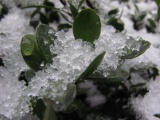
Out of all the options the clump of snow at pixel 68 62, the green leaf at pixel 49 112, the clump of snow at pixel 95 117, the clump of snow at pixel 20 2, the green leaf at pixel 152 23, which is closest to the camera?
the green leaf at pixel 49 112

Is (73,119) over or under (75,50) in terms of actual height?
under

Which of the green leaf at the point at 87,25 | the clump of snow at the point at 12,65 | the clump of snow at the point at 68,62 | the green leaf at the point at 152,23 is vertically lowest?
the green leaf at the point at 152,23

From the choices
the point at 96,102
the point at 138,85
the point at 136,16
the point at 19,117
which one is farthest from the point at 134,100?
the point at 136,16

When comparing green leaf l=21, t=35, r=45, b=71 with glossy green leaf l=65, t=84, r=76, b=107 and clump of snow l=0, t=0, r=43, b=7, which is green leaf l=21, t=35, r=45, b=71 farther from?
clump of snow l=0, t=0, r=43, b=7

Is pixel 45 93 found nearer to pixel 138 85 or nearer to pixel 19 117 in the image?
pixel 19 117

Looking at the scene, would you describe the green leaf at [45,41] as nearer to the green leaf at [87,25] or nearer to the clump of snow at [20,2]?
the green leaf at [87,25]

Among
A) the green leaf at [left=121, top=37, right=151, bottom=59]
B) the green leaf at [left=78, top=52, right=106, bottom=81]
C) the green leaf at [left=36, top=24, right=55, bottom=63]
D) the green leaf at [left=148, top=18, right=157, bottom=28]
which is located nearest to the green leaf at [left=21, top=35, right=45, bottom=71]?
the green leaf at [left=36, top=24, right=55, bottom=63]

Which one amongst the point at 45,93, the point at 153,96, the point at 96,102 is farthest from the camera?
the point at 96,102

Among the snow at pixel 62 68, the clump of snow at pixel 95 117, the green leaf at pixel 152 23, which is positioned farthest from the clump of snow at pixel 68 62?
the green leaf at pixel 152 23
